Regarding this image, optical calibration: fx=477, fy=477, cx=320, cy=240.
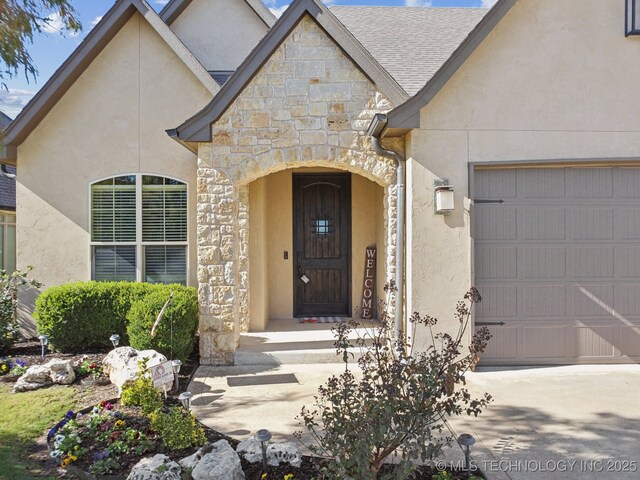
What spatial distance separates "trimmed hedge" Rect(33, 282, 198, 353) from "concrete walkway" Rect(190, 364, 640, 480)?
5.46 feet

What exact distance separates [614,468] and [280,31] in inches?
238

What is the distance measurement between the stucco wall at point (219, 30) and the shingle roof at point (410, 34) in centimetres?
195

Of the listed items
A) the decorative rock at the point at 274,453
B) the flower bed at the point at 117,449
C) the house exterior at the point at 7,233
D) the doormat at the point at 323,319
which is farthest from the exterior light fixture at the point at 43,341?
the decorative rock at the point at 274,453

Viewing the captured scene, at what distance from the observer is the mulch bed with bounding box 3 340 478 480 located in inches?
140

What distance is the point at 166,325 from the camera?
20.5ft

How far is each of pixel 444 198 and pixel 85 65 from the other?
6222 mm

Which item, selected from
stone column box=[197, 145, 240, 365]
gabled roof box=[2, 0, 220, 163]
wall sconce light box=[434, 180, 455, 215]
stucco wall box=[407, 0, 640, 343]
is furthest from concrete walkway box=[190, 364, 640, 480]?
gabled roof box=[2, 0, 220, 163]

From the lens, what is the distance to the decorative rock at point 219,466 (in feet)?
10.9

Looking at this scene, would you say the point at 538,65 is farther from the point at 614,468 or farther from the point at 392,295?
the point at 614,468

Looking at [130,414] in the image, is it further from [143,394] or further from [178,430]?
[178,430]

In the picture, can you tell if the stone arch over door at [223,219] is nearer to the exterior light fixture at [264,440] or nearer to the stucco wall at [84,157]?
the stucco wall at [84,157]

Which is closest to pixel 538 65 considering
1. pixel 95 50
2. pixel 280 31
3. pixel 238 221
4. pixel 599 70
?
pixel 599 70

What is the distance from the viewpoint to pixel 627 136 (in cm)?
631

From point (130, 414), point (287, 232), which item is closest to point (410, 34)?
point (287, 232)
